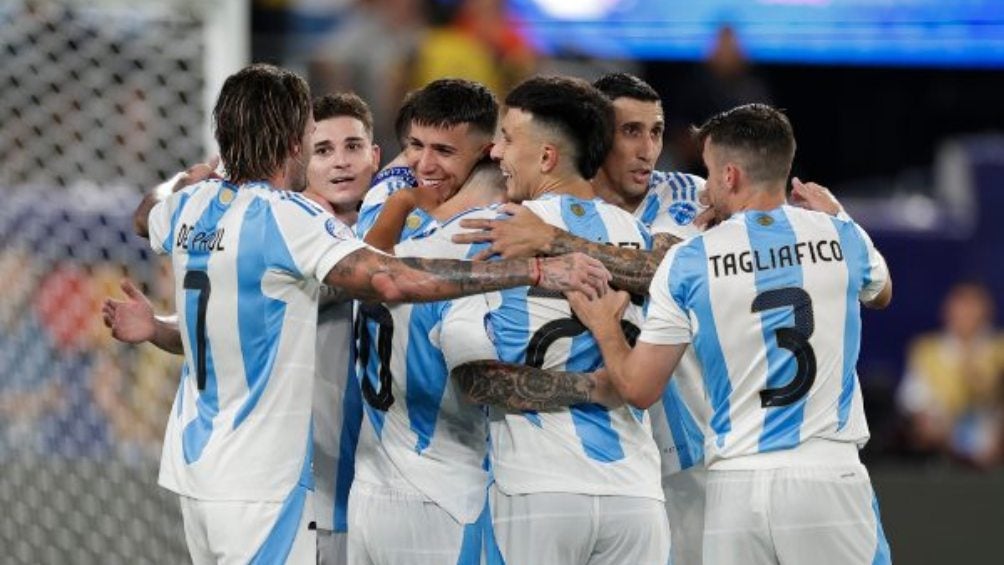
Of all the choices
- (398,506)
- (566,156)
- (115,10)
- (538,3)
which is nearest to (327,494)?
(398,506)

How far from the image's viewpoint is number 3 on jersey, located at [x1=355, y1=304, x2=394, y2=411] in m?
6.39

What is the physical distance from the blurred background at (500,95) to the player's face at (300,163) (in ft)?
7.46

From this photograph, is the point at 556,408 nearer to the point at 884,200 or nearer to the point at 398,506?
the point at 398,506

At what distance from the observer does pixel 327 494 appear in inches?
266

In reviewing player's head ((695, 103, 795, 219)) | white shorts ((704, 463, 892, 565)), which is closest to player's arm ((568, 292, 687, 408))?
white shorts ((704, 463, 892, 565))

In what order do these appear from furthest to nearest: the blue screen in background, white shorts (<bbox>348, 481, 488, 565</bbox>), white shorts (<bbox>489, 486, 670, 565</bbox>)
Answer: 1. the blue screen in background
2. white shorts (<bbox>348, 481, 488, 565</bbox>)
3. white shorts (<bbox>489, 486, 670, 565</bbox>)

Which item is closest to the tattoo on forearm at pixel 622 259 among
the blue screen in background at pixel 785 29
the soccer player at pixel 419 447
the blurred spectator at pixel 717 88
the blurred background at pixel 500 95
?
the soccer player at pixel 419 447

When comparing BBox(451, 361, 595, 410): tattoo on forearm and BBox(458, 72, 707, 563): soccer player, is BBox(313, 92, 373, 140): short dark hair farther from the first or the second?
BBox(451, 361, 595, 410): tattoo on forearm

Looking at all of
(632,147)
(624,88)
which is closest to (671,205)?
(632,147)

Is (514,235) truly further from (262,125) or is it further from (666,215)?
(666,215)

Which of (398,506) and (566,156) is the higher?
(566,156)

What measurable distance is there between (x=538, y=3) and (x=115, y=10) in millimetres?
5761

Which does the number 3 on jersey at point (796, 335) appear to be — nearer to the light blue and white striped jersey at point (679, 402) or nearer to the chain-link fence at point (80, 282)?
the light blue and white striped jersey at point (679, 402)

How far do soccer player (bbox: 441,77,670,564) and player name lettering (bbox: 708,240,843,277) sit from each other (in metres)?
0.35
